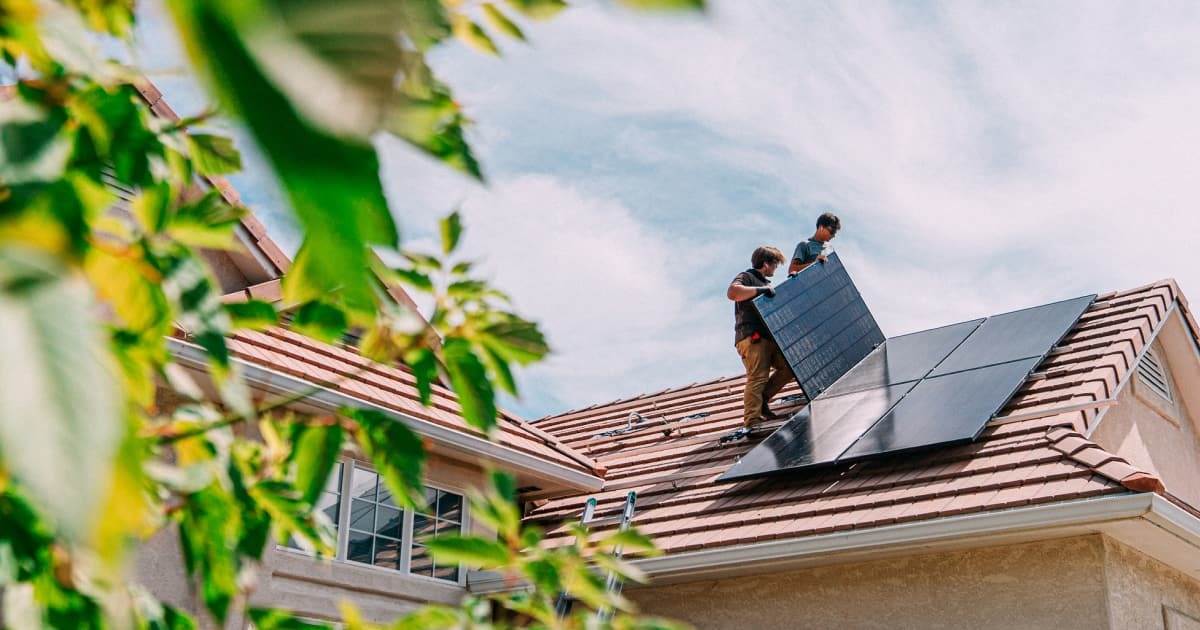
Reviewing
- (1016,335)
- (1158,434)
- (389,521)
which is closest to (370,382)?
(389,521)

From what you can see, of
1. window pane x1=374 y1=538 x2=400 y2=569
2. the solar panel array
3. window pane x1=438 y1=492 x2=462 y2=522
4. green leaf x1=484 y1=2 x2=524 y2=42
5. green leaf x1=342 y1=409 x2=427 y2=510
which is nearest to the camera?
green leaf x1=484 y1=2 x2=524 y2=42

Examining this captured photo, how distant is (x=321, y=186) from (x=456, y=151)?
3.48 ft

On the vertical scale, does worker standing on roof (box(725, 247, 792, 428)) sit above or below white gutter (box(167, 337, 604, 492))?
above

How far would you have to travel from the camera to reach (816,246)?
11.0 m

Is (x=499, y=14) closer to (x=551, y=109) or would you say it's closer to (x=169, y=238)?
(x=551, y=109)

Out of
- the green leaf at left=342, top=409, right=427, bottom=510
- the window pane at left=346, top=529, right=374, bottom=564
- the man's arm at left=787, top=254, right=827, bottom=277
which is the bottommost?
the green leaf at left=342, top=409, right=427, bottom=510

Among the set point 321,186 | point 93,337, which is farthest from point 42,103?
point 321,186

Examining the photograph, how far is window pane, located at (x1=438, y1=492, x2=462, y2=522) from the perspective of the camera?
928 centimetres

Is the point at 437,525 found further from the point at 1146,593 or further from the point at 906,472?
the point at 1146,593

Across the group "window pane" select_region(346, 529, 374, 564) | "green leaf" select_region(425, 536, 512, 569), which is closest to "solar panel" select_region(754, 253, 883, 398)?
"window pane" select_region(346, 529, 374, 564)

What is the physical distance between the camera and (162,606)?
1596 mm

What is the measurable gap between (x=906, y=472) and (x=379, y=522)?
416cm

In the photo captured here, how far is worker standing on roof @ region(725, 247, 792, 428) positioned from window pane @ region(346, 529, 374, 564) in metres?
3.72

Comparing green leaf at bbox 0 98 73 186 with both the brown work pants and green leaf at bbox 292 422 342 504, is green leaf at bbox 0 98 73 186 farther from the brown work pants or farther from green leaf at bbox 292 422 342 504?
the brown work pants
